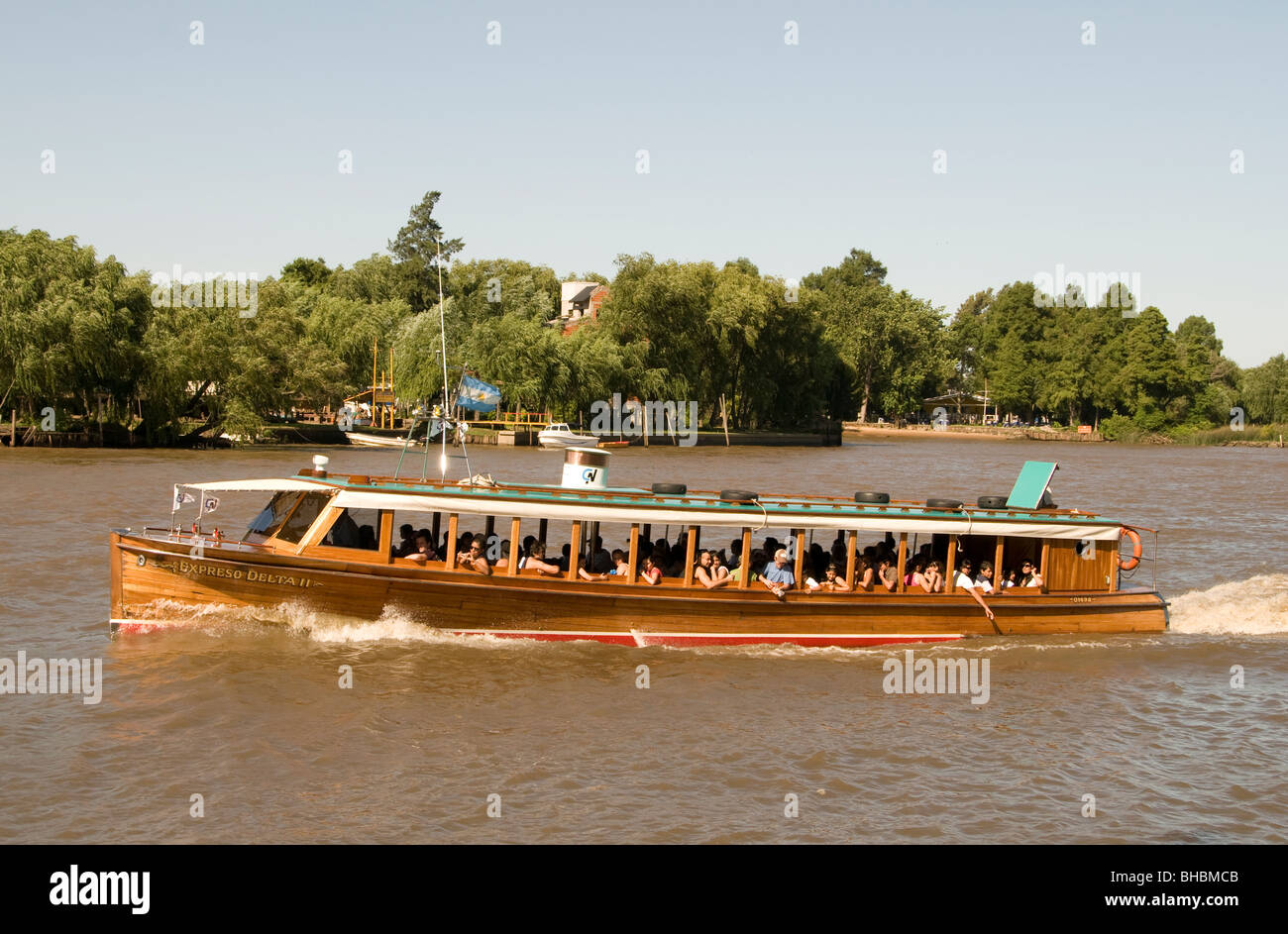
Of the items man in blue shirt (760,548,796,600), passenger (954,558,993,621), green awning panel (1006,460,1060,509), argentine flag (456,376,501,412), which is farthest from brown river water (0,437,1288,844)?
argentine flag (456,376,501,412)

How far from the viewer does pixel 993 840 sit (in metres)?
11.1

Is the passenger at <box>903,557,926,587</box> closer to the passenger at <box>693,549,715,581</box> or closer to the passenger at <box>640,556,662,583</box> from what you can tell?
the passenger at <box>693,549,715,581</box>

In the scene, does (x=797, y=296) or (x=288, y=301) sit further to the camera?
(x=797, y=296)

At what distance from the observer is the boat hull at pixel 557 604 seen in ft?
52.0

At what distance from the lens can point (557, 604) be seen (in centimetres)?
1655

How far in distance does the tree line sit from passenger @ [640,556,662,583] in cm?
3980

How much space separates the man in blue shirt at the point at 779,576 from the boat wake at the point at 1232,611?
768cm

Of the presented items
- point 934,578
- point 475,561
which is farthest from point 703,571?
point 934,578

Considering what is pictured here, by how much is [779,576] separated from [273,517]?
740 cm

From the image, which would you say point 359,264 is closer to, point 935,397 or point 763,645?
point 935,397

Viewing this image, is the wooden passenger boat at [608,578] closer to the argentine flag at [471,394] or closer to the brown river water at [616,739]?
the brown river water at [616,739]

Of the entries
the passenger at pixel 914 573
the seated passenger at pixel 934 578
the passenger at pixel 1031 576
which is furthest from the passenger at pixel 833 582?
the passenger at pixel 1031 576

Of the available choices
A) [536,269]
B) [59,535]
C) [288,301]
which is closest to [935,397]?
[536,269]
